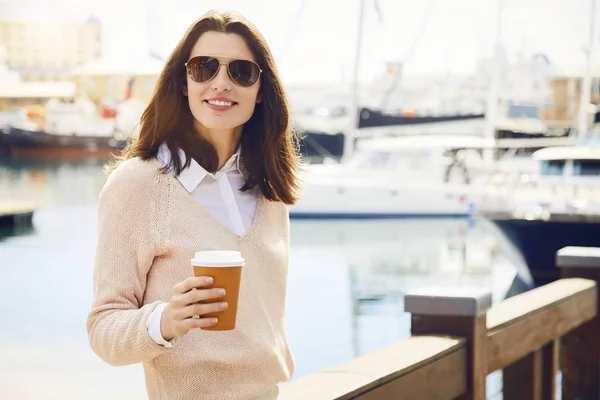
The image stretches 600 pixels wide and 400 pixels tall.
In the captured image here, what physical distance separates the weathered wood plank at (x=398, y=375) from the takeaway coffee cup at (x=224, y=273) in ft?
1.30

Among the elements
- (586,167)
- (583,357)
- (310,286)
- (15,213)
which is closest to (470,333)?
(583,357)

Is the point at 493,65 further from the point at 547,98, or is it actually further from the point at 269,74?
the point at 547,98

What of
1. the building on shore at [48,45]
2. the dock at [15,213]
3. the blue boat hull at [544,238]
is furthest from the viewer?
the building on shore at [48,45]

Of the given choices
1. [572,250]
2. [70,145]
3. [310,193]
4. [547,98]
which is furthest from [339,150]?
[572,250]

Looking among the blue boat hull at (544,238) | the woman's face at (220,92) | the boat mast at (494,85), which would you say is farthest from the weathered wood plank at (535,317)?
the boat mast at (494,85)

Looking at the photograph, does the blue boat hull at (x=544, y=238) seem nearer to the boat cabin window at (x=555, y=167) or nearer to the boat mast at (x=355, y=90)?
the boat cabin window at (x=555, y=167)

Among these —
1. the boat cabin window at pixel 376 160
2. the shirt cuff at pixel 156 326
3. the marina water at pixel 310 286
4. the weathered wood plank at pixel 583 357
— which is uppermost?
the shirt cuff at pixel 156 326

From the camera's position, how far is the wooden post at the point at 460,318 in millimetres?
2156

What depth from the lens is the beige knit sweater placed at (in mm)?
1378

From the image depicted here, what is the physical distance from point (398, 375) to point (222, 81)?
70 cm

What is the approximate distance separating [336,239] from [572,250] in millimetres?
17310

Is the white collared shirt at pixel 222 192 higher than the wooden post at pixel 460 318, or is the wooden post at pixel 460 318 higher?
the white collared shirt at pixel 222 192

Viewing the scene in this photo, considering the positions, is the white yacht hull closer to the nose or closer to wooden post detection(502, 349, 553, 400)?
wooden post detection(502, 349, 553, 400)

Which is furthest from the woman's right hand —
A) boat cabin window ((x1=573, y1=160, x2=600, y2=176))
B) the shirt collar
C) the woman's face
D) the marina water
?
boat cabin window ((x1=573, y1=160, x2=600, y2=176))
